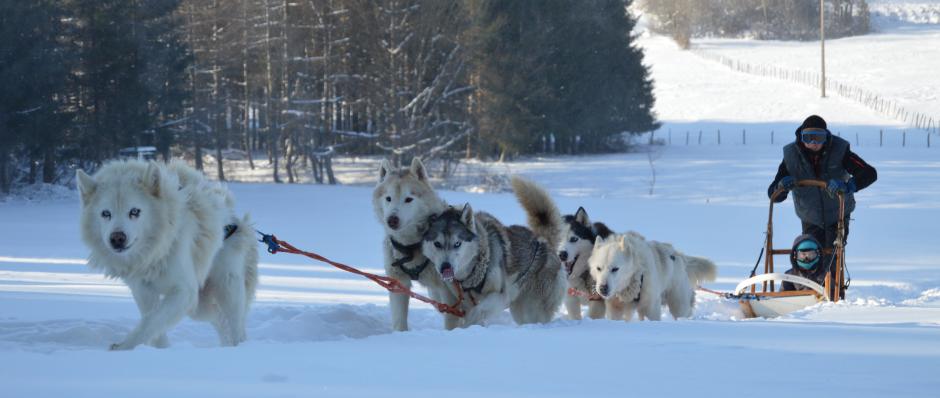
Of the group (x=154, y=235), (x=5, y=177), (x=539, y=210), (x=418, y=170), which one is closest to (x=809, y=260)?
(x=539, y=210)

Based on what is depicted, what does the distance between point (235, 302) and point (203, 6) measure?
22.0 meters

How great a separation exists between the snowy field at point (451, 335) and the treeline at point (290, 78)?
214cm

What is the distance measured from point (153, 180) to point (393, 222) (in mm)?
1510

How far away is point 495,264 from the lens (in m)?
5.44

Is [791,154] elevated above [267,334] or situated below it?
above

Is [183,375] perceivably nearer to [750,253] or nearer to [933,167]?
[750,253]

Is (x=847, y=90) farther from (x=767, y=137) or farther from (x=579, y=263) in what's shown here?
(x=579, y=263)

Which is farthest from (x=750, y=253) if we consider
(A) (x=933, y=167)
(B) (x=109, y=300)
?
(A) (x=933, y=167)

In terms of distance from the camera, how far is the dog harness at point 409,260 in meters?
5.44

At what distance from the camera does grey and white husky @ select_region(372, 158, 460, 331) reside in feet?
17.8

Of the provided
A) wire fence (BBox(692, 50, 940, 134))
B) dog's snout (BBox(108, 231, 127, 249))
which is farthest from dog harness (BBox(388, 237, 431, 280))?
wire fence (BBox(692, 50, 940, 134))

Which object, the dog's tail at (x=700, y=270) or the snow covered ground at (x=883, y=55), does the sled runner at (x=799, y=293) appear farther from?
the snow covered ground at (x=883, y=55)

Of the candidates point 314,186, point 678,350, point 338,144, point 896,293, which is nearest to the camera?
point 678,350

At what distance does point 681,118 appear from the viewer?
44812 millimetres
